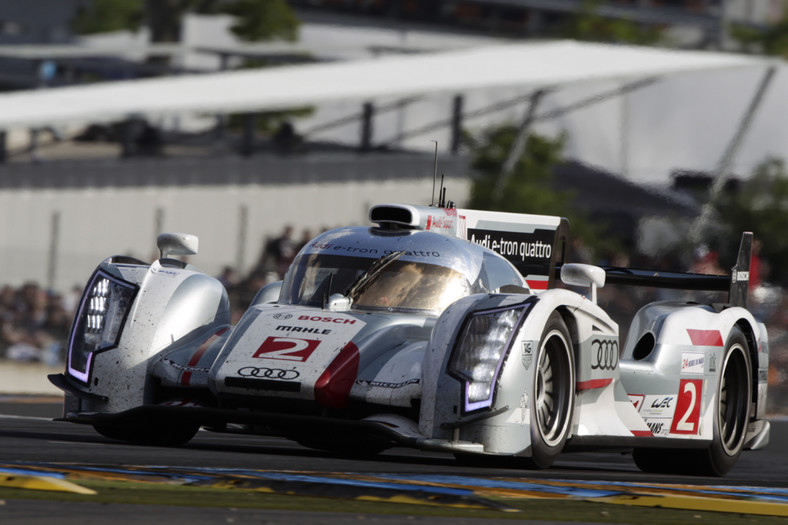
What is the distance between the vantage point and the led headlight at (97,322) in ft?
26.6

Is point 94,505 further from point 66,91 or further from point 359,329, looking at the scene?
point 66,91

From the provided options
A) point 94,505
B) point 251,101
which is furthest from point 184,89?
point 94,505

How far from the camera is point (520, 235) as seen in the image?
9.95 m

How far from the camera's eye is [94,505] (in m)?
5.40

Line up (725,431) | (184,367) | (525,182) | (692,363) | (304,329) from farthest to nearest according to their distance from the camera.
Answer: (525,182)
(725,431)
(692,363)
(184,367)
(304,329)

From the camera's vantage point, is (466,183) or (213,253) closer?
(213,253)

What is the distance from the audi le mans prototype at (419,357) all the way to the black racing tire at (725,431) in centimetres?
1

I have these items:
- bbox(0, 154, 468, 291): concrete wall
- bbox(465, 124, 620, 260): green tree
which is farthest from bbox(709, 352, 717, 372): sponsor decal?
bbox(465, 124, 620, 260): green tree

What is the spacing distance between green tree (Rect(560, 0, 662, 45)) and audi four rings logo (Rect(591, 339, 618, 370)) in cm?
4288

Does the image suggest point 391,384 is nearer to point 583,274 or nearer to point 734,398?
point 583,274

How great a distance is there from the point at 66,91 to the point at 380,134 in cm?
1788

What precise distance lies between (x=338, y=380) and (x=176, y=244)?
2.00 meters

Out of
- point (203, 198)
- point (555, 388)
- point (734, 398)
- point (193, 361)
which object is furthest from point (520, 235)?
point (203, 198)

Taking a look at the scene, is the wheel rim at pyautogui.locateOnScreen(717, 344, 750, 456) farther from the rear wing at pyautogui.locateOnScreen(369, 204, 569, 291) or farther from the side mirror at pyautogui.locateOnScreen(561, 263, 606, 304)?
the side mirror at pyautogui.locateOnScreen(561, 263, 606, 304)
